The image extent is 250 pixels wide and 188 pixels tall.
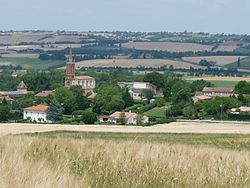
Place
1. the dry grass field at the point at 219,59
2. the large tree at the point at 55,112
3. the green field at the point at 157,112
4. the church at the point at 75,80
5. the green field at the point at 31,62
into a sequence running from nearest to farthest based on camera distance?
the green field at the point at 157,112, the large tree at the point at 55,112, the church at the point at 75,80, the green field at the point at 31,62, the dry grass field at the point at 219,59

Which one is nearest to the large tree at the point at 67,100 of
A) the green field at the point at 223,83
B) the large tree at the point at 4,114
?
the large tree at the point at 4,114

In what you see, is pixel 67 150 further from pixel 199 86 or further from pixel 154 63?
pixel 154 63

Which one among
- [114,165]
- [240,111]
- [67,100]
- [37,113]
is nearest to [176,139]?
[114,165]

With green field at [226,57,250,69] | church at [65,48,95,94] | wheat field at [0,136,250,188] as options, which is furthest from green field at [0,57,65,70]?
wheat field at [0,136,250,188]

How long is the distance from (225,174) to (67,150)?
1.99 meters

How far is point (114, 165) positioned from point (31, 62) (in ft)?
571

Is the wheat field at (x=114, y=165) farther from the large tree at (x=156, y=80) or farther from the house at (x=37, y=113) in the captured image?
the large tree at (x=156, y=80)

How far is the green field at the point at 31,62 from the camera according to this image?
16762cm

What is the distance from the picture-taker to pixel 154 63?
177m

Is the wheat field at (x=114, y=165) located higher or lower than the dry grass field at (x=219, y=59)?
higher

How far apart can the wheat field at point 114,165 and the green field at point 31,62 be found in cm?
15564

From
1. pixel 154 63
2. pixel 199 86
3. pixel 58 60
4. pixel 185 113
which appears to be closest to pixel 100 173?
pixel 185 113

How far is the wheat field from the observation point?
5.57 m

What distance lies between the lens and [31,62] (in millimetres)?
178750
